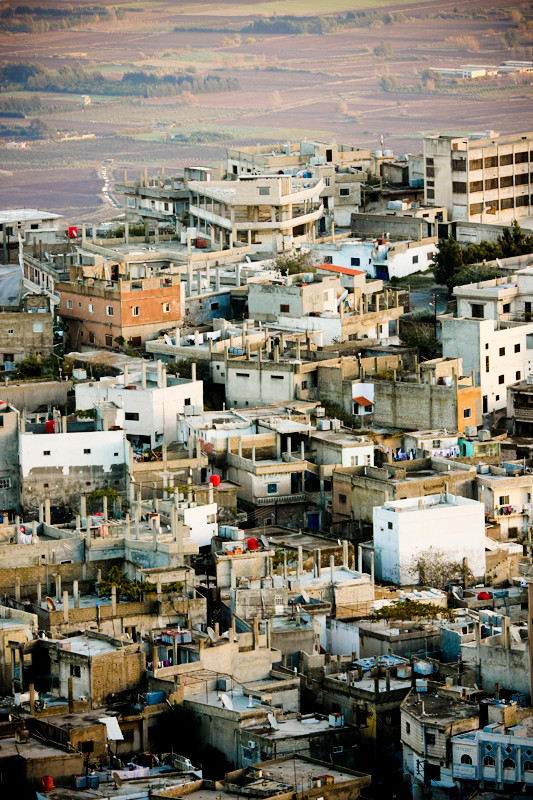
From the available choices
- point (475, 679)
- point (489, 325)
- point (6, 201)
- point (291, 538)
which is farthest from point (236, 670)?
point (6, 201)

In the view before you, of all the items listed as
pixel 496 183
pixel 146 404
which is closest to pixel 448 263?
pixel 496 183

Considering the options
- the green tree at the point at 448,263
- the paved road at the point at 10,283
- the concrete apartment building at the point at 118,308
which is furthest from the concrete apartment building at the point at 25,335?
the green tree at the point at 448,263

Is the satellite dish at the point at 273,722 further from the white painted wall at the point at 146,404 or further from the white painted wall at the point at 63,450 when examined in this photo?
the white painted wall at the point at 146,404

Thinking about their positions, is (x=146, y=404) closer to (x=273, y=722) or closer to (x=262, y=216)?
(x=273, y=722)

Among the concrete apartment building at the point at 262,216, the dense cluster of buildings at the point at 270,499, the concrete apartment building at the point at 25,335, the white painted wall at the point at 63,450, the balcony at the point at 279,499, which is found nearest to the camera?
the dense cluster of buildings at the point at 270,499

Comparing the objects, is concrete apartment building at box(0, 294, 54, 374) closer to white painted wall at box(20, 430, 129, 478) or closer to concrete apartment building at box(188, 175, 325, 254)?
concrete apartment building at box(188, 175, 325, 254)
